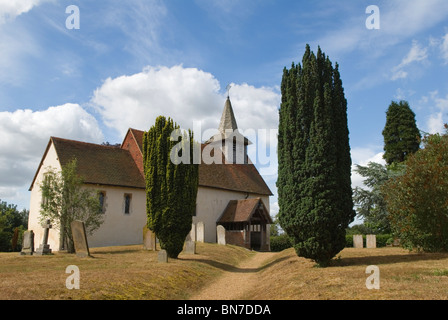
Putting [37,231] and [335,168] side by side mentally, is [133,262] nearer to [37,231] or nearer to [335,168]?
[335,168]

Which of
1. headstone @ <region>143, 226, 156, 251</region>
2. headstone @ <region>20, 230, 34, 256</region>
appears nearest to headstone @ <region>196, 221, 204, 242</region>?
headstone @ <region>143, 226, 156, 251</region>

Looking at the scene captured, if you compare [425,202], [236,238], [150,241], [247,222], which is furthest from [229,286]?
[247,222]

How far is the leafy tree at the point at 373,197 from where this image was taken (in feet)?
98.2

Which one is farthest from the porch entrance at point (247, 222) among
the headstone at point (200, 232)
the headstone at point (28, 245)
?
the headstone at point (28, 245)

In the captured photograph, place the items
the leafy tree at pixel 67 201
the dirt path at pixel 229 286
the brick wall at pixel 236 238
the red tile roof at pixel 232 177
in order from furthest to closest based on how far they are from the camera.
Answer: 1. the red tile roof at pixel 232 177
2. the brick wall at pixel 236 238
3. the leafy tree at pixel 67 201
4. the dirt path at pixel 229 286

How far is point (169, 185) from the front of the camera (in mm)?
18062

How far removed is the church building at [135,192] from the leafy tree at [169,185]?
763 cm

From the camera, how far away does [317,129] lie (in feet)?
44.9

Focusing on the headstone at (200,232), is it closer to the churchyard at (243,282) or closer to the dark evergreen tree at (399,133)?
the churchyard at (243,282)

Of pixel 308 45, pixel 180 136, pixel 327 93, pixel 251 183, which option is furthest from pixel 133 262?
pixel 251 183

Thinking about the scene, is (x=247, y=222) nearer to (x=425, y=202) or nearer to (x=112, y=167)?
(x=112, y=167)

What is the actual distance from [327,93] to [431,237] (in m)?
8.62

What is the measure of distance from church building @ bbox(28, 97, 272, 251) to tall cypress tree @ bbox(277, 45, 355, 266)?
1545 centimetres

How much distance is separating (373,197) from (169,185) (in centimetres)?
2110
